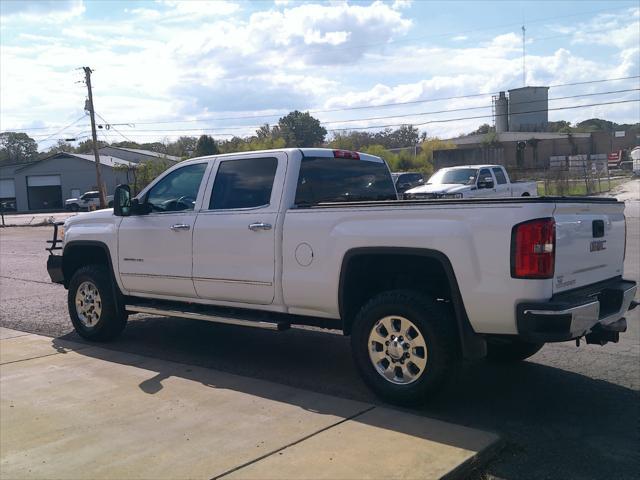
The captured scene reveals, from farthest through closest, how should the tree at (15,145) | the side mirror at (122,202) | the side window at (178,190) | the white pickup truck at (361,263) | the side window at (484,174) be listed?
the tree at (15,145) → the side window at (484,174) → the side mirror at (122,202) → the side window at (178,190) → the white pickup truck at (361,263)

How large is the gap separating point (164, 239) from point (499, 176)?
16430mm

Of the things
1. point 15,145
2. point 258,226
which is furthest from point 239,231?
point 15,145

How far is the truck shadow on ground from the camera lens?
4.42 m

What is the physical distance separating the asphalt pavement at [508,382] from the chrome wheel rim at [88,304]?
1.24 ft

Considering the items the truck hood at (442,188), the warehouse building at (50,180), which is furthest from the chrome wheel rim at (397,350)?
the warehouse building at (50,180)

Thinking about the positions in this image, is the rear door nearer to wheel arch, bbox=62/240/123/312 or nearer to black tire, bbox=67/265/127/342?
wheel arch, bbox=62/240/123/312

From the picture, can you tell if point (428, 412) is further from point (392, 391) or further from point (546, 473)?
point (546, 473)

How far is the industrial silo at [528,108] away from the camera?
7925cm

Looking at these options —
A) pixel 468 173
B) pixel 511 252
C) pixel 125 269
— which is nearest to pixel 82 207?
pixel 468 173

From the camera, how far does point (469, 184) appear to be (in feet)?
65.9

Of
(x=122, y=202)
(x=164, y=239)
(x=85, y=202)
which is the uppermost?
(x=122, y=202)

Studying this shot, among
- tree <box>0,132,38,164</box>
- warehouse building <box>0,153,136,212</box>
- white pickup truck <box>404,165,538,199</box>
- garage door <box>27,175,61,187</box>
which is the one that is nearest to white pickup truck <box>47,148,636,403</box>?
white pickup truck <box>404,165,538,199</box>

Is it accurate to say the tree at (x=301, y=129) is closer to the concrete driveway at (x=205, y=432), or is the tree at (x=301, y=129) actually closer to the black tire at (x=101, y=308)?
the black tire at (x=101, y=308)

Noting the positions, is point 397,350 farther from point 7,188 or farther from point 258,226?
point 7,188
